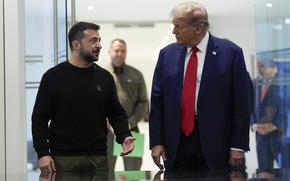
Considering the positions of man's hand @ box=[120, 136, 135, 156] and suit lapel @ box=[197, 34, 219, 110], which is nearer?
man's hand @ box=[120, 136, 135, 156]

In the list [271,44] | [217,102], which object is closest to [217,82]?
[217,102]

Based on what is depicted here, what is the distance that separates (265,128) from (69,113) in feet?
9.54

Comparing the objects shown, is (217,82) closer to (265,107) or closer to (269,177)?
(269,177)

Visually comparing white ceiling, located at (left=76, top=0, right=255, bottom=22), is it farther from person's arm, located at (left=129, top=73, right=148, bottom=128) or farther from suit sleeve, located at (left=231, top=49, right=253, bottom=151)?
suit sleeve, located at (left=231, top=49, right=253, bottom=151)

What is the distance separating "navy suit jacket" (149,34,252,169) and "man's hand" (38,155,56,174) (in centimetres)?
54

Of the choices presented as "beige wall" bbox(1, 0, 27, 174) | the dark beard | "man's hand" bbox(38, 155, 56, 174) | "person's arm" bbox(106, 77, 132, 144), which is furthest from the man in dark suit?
"beige wall" bbox(1, 0, 27, 174)

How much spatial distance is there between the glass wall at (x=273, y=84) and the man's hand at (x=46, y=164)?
2707 mm

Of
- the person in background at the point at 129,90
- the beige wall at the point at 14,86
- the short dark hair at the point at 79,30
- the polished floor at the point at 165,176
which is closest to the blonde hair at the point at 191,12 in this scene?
the short dark hair at the point at 79,30

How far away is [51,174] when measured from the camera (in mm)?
2684

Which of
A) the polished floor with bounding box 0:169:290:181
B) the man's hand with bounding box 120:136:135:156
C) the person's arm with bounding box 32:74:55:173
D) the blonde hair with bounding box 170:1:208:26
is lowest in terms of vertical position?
the polished floor with bounding box 0:169:290:181

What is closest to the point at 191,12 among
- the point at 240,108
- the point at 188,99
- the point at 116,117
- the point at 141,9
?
the point at 188,99

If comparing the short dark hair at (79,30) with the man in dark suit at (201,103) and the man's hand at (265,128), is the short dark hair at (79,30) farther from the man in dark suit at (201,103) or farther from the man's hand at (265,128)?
the man's hand at (265,128)

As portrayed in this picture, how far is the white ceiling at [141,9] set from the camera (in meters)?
9.72

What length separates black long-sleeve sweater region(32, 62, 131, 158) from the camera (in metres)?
2.98
